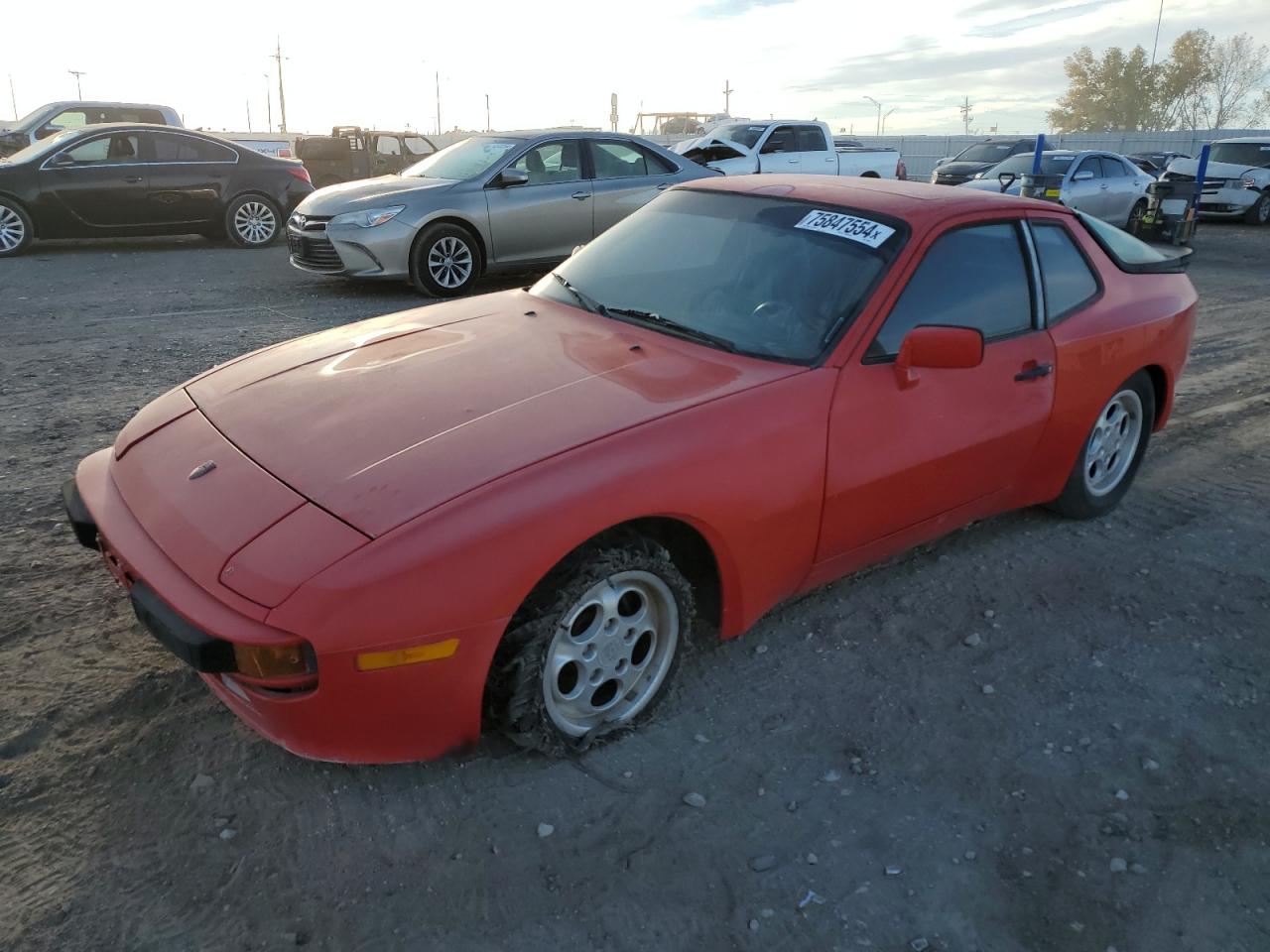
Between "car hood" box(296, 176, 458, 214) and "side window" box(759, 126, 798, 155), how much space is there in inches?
329

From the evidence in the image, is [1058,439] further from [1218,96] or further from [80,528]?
[1218,96]

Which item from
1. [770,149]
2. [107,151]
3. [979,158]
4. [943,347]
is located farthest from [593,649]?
[979,158]

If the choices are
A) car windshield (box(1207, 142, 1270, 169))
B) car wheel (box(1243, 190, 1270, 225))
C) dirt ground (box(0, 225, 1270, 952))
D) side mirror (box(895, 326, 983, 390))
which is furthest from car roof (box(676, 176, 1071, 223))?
car windshield (box(1207, 142, 1270, 169))

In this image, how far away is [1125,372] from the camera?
4.10m

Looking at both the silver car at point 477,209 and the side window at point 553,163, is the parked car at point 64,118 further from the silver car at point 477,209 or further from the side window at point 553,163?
the side window at point 553,163

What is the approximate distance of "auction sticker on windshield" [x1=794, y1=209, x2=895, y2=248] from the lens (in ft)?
10.9

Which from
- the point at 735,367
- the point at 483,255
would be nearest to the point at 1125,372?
the point at 735,367

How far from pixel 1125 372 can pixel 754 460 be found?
220cm

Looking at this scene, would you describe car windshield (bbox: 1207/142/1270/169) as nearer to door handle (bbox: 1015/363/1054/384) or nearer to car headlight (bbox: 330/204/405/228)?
car headlight (bbox: 330/204/405/228)

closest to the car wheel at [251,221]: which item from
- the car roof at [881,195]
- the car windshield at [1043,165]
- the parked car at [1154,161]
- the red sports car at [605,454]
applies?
the red sports car at [605,454]

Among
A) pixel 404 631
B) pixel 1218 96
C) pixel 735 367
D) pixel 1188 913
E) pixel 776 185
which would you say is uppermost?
pixel 1218 96

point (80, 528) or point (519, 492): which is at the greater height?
point (519, 492)

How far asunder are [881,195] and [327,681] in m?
2.58

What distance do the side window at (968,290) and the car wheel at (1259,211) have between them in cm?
1931
